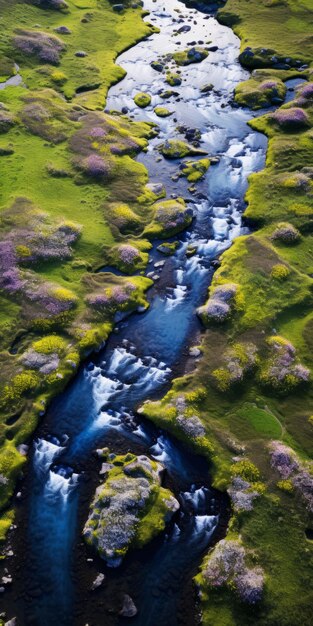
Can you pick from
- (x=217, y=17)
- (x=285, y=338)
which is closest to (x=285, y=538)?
(x=285, y=338)

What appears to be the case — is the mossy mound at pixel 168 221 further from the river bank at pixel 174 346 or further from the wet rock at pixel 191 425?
the wet rock at pixel 191 425

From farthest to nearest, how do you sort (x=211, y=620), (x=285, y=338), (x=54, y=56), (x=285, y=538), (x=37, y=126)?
1. (x=54, y=56)
2. (x=37, y=126)
3. (x=285, y=338)
4. (x=285, y=538)
5. (x=211, y=620)

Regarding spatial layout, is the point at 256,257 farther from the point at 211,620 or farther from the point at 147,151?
the point at 211,620

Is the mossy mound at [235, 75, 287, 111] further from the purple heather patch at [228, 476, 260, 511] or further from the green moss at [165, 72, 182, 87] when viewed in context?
the purple heather patch at [228, 476, 260, 511]

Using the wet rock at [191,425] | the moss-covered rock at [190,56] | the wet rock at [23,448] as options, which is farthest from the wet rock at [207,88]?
the wet rock at [23,448]

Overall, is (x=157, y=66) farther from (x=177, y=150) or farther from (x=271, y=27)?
(x=177, y=150)

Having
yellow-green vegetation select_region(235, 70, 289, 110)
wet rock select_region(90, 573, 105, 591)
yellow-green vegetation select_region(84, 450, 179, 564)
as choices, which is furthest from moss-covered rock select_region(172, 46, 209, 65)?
wet rock select_region(90, 573, 105, 591)

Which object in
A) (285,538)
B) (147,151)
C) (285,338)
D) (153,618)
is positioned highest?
(147,151)
